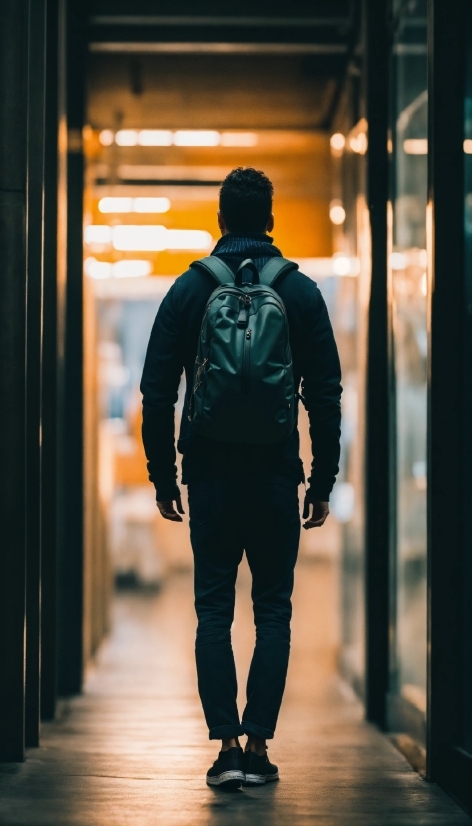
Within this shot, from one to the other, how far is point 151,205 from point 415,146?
10.9ft

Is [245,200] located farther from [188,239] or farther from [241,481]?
[188,239]

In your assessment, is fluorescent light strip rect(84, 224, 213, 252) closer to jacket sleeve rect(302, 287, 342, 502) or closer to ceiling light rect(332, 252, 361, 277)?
ceiling light rect(332, 252, 361, 277)

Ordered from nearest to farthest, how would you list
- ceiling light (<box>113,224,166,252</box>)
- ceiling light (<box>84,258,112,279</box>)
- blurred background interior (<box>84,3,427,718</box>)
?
1. blurred background interior (<box>84,3,427,718</box>)
2. ceiling light (<box>84,258,112,279</box>)
3. ceiling light (<box>113,224,166,252</box>)

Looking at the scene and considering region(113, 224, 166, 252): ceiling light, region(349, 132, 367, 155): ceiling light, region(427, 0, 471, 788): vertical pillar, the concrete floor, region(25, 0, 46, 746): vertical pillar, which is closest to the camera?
the concrete floor

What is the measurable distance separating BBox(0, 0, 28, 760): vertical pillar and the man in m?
0.47

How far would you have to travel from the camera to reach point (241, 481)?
3049 mm

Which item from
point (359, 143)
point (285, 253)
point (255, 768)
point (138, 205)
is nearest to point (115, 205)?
point (138, 205)

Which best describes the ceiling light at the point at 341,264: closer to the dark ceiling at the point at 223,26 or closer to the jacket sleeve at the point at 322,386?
the dark ceiling at the point at 223,26

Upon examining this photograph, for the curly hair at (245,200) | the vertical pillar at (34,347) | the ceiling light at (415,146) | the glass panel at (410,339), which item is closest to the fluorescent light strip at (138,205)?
the glass panel at (410,339)

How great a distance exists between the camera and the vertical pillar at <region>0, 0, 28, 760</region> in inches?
131

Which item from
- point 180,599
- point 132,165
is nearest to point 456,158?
point 132,165

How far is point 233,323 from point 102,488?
3.74m

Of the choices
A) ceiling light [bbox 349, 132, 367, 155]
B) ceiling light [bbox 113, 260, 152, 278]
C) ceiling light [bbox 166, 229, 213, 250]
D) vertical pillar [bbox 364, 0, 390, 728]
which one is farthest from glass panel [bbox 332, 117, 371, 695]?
ceiling light [bbox 113, 260, 152, 278]

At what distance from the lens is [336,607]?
257 inches
